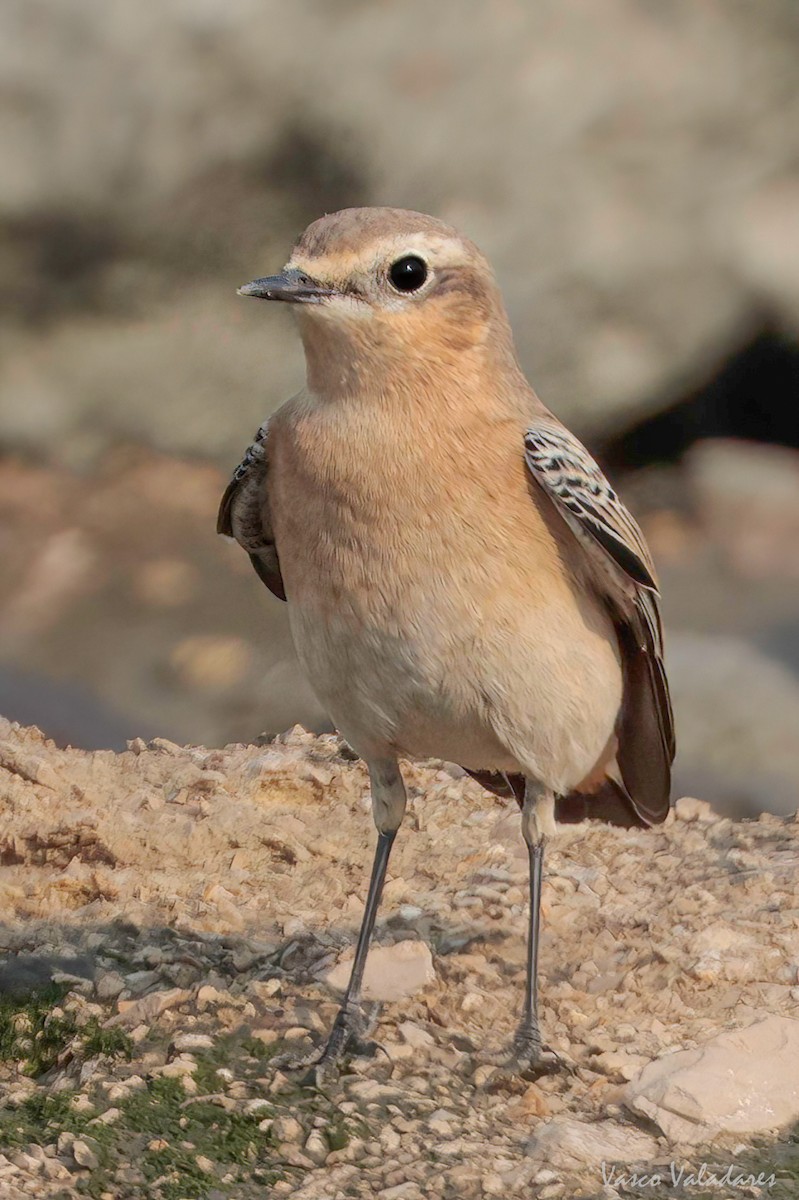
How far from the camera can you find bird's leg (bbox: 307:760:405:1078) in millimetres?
5438

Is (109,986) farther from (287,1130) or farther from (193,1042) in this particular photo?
(287,1130)

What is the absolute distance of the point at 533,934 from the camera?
5.70 metres

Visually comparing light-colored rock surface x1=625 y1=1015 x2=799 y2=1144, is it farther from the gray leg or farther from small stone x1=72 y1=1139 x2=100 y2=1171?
small stone x1=72 y1=1139 x2=100 y2=1171

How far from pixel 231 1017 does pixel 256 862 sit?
1.53m

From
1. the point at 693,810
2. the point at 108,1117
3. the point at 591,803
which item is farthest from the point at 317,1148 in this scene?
the point at 693,810

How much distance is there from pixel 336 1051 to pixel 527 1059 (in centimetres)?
71

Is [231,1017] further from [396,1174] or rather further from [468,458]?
[468,458]

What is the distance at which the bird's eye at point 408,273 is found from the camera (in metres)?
4.86

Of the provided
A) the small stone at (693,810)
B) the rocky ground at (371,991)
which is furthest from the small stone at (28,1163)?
the small stone at (693,810)

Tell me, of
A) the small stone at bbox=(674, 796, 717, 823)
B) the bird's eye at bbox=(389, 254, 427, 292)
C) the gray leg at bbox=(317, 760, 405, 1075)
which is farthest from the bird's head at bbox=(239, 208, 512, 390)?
the small stone at bbox=(674, 796, 717, 823)

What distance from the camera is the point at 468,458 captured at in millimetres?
5145

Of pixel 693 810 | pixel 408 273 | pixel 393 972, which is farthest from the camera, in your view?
pixel 693 810

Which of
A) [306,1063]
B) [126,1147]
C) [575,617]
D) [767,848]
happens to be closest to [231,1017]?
[306,1063]

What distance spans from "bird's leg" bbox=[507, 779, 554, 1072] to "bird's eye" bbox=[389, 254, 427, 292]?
1.95 meters
